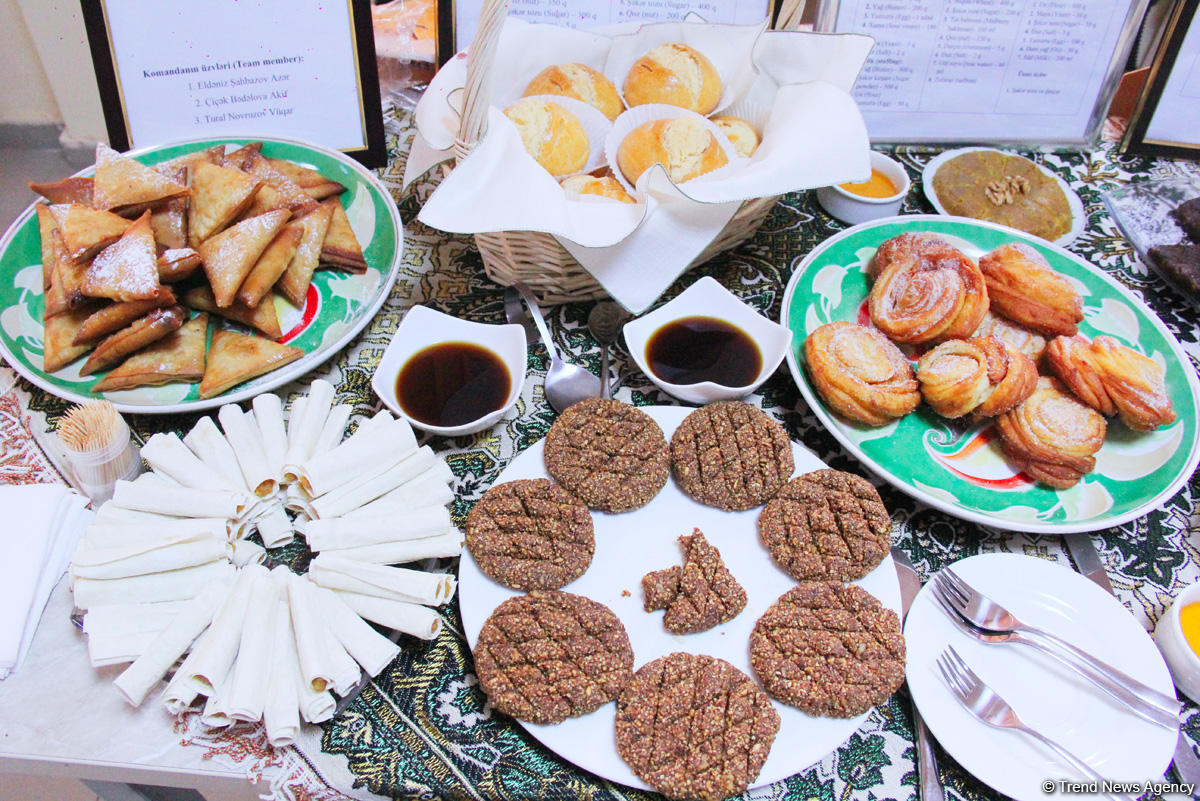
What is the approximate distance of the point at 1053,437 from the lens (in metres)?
1.81

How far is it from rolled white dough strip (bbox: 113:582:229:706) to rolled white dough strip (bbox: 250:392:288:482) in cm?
31

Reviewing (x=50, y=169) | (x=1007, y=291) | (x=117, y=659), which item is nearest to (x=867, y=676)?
(x=1007, y=291)

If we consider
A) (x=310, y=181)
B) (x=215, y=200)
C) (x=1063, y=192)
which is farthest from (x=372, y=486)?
(x=1063, y=192)

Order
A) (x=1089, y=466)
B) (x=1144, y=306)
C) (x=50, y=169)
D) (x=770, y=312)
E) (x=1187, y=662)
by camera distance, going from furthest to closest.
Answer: (x=50, y=169)
(x=770, y=312)
(x=1144, y=306)
(x=1089, y=466)
(x=1187, y=662)

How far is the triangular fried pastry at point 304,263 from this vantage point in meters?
2.04

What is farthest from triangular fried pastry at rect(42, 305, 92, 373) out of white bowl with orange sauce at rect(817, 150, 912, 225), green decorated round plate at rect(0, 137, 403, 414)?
white bowl with orange sauce at rect(817, 150, 912, 225)

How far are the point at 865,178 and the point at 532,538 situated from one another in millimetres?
1192

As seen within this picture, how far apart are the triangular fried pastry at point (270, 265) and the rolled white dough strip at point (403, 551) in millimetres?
751

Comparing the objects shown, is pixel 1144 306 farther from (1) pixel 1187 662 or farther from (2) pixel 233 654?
(2) pixel 233 654

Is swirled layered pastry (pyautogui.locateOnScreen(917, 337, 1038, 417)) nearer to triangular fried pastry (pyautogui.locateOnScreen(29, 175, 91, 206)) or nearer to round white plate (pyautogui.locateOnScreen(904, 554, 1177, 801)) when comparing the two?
round white plate (pyautogui.locateOnScreen(904, 554, 1177, 801))

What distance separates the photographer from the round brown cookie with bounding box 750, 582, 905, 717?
1.44 m

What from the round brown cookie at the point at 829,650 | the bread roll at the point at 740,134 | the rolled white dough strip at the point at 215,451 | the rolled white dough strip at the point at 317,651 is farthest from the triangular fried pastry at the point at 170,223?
the round brown cookie at the point at 829,650

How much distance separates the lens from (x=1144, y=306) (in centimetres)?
212

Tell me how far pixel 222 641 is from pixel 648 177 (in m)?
1.34
